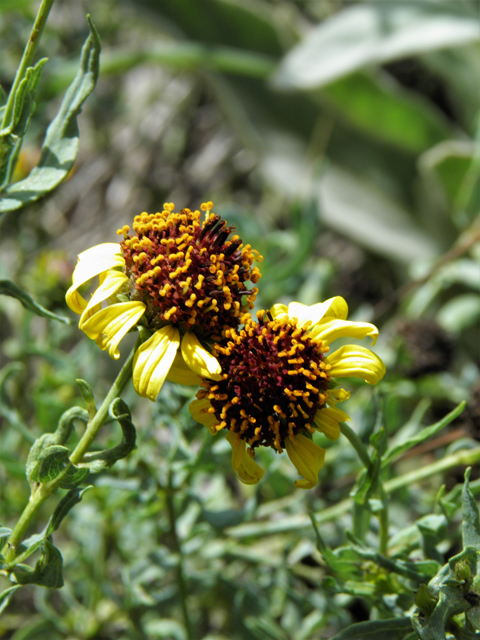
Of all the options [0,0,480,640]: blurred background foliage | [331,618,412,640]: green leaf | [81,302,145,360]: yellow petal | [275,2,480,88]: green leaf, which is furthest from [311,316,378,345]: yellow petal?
[275,2,480,88]: green leaf

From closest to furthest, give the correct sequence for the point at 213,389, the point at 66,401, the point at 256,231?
the point at 213,389, the point at 66,401, the point at 256,231

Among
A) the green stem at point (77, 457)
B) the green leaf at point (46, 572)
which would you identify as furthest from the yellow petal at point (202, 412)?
the green leaf at point (46, 572)

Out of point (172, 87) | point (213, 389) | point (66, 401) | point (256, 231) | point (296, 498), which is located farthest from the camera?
point (172, 87)

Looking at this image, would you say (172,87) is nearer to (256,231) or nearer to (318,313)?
(256,231)

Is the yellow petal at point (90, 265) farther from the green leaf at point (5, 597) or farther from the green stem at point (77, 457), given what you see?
the green leaf at point (5, 597)

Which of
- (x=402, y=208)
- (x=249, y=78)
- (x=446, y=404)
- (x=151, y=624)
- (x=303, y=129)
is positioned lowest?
(x=151, y=624)

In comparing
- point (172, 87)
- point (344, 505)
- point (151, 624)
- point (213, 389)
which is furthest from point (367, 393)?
point (172, 87)

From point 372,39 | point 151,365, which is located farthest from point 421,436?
point 372,39
